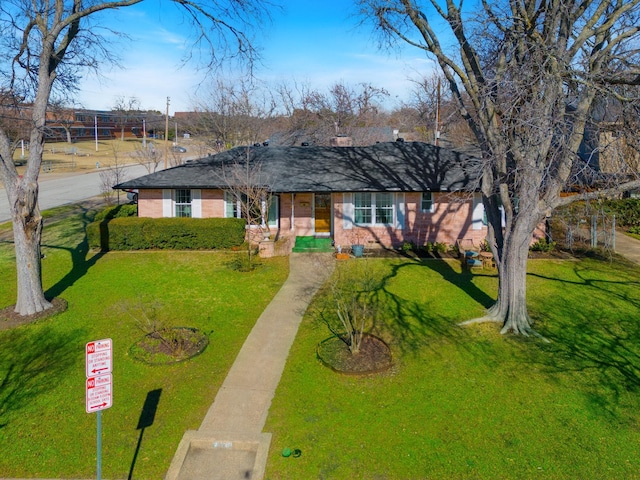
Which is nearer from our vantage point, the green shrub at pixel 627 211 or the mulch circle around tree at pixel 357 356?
the mulch circle around tree at pixel 357 356

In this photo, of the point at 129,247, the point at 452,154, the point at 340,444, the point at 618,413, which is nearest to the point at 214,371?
the point at 340,444

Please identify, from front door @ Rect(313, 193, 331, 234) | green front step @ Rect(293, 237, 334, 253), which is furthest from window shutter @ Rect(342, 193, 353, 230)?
front door @ Rect(313, 193, 331, 234)

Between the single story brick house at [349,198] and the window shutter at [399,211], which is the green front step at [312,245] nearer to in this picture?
the single story brick house at [349,198]

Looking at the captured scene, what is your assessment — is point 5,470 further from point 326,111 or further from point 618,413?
point 326,111

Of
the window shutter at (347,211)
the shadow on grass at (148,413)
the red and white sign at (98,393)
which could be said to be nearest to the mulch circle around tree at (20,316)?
the shadow on grass at (148,413)

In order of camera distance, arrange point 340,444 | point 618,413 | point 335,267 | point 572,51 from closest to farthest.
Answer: point 340,444
point 618,413
point 572,51
point 335,267
